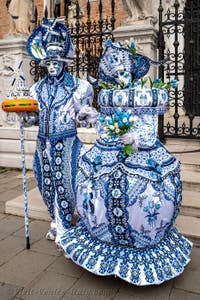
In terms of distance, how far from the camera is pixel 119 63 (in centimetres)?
304

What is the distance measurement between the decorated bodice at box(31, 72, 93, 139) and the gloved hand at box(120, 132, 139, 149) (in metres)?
1.09

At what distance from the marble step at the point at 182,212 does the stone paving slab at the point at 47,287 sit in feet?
4.74

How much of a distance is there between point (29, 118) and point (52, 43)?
0.83m

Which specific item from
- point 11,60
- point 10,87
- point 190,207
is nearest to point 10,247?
point 190,207

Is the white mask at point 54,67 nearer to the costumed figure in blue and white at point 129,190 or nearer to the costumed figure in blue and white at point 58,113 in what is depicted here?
the costumed figure in blue and white at point 58,113

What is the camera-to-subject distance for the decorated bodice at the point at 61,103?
3617 mm

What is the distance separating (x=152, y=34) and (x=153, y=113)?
3.58 m

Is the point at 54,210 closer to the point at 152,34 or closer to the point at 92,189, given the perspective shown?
the point at 92,189

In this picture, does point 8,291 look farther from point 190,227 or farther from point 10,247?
point 190,227

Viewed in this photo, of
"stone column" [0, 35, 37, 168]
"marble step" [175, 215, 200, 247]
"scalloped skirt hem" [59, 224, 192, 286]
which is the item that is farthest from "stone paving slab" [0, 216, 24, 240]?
"stone column" [0, 35, 37, 168]

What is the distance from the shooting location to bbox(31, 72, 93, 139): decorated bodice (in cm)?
362

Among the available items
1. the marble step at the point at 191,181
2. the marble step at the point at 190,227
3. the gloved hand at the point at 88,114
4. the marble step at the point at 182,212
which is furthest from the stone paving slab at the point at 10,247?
the marble step at the point at 191,181

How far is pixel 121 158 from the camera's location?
113 inches

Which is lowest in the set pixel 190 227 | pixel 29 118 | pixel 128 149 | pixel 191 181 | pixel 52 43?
pixel 190 227
